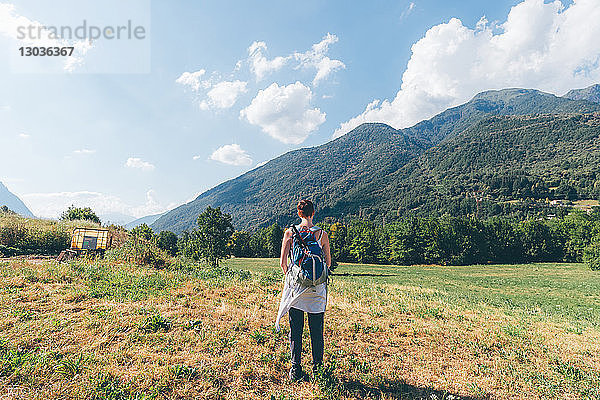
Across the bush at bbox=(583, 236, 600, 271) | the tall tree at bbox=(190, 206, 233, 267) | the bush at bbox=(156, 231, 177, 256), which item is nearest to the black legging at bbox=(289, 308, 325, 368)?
the bush at bbox=(156, 231, 177, 256)

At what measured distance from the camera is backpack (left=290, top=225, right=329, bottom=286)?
404 centimetres

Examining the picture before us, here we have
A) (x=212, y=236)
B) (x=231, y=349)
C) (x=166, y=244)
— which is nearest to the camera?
(x=231, y=349)

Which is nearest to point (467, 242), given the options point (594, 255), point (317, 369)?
point (594, 255)

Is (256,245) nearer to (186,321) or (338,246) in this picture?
(338,246)

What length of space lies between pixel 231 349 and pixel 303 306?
6.08 ft

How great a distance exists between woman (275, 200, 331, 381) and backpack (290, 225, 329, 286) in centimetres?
9

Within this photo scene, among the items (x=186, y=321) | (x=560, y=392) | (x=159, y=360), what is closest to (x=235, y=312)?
(x=186, y=321)

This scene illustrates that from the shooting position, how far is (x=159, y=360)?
4.41 meters

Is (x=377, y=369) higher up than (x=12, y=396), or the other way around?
(x=12, y=396)

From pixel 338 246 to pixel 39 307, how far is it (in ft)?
239

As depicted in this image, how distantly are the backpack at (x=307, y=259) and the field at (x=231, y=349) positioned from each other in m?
1.58

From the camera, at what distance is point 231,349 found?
4988 millimetres

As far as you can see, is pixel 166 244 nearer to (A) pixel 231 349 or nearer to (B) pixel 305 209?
(A) pixel 231 349

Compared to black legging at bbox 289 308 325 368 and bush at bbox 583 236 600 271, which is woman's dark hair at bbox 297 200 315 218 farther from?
bush at bbox 583 236 600 271
